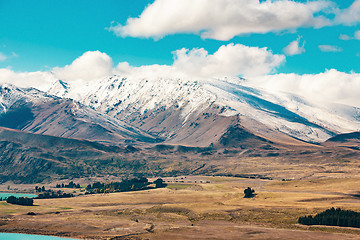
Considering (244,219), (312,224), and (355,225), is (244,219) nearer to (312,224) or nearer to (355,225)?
(312,224)

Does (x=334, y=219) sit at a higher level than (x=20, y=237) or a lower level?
higher

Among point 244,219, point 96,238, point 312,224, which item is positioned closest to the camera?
point 96,238

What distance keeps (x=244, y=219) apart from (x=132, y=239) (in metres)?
54.3

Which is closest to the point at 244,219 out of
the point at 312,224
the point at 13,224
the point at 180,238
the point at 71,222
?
the point at 312,224

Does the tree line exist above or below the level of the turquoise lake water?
above

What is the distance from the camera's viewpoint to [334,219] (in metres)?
175

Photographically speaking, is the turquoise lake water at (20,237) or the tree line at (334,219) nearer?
the turquoise lake water at (20,237)

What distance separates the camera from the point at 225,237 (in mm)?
160125

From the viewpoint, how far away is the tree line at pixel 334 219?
6772 inches

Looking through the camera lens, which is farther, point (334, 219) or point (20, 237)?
point (334, 219)

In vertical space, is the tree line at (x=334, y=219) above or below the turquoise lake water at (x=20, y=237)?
above

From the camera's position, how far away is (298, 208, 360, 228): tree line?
172m

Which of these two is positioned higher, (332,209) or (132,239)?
(332,209)

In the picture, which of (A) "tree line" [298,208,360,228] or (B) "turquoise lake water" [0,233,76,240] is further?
(A) "tree line" [298,208,360,228]
